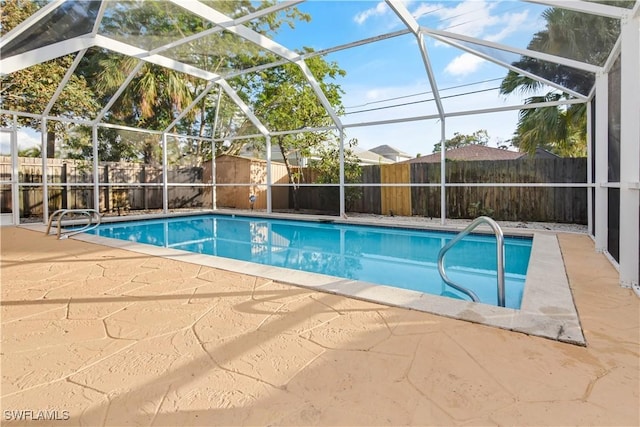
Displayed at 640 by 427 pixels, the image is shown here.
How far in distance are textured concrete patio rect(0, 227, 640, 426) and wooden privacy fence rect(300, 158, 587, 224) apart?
6.02 m

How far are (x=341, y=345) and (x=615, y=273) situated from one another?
3.33 metres

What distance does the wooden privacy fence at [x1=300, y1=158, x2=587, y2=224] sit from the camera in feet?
26.8

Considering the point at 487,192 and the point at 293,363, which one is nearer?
the point at 293,363

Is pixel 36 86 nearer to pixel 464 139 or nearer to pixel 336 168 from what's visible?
pixel 336 168

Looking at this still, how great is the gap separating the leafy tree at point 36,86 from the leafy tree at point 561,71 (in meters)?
10.0

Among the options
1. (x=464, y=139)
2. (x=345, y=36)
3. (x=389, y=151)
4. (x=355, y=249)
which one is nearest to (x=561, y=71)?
(x=345, y=36)

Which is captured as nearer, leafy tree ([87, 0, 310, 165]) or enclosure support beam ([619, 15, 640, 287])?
enclosure support beam ([619, 15, 640, 287])

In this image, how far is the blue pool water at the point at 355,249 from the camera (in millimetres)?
4669

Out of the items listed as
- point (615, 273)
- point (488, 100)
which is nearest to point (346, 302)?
point (615, 273)

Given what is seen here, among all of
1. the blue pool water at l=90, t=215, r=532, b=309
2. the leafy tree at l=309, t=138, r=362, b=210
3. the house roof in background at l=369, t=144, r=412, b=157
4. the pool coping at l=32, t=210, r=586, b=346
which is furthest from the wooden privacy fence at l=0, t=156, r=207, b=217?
the house roof in background at l=369, t=144, r=412, b=157

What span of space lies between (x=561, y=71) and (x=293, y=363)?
6.33 m

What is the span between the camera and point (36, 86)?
8.77 meters

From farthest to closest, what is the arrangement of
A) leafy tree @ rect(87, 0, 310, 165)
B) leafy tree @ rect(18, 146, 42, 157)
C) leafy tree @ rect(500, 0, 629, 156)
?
leafy tree @ rect(18, 146, 42, 157) < leafy tree @ rect(87, 0, 310, 165) < leafy tree @ rect(500, 0, 629, 156)

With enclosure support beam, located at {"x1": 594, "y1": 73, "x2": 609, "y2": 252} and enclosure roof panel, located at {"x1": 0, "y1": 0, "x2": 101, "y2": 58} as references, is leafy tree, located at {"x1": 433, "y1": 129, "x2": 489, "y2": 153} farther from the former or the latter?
enclosure roof panel, located at {"x1": 0, "y1": 0, "x2": 101, "y2": 58}
